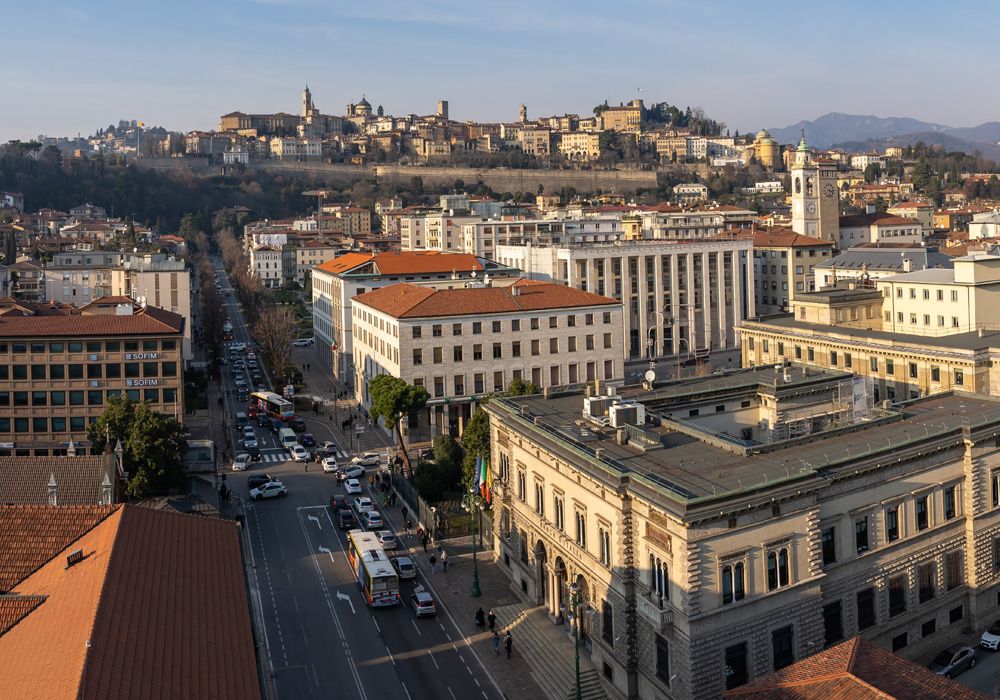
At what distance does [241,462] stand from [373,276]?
26616 mm

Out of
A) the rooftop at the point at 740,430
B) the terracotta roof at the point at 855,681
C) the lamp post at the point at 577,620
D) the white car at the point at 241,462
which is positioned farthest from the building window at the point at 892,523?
the white car at the point at 241,462

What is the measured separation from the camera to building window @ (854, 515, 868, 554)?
29.4 metres

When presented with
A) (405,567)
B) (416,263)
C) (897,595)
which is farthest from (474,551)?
(416,263)

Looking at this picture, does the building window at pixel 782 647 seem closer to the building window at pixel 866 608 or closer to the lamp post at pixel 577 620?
the building window at pixel 866 608

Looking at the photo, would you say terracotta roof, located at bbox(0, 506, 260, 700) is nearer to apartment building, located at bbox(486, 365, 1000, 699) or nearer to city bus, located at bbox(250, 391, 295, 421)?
apartment building, located at bbox(486, 365, 1000, 699)

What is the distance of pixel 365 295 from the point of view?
7450 cm

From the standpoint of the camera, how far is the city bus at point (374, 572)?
36.8m

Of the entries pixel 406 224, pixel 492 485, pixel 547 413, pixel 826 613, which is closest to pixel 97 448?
pixel 492 485

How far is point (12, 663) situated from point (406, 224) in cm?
12211

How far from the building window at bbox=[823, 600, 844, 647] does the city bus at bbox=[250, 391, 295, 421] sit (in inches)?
1847

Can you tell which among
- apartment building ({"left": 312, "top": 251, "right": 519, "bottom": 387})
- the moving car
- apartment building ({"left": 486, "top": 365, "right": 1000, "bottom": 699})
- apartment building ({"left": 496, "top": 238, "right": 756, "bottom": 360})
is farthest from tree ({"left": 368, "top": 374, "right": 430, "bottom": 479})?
apartment building ({"left": 496, "top": 238, "right": 756, "bottom": 360})

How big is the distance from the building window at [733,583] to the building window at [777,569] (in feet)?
3.02

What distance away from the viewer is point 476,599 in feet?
124

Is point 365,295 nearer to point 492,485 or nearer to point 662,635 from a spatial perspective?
point 492,485
